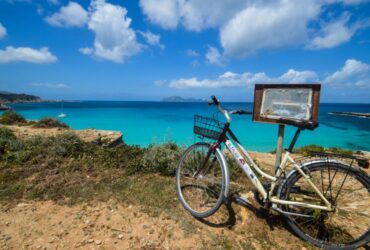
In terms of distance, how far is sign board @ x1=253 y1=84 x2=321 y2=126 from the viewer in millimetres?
2273

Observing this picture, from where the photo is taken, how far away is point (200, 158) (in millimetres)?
3156

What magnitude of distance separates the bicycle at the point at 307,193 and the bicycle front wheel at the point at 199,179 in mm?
15

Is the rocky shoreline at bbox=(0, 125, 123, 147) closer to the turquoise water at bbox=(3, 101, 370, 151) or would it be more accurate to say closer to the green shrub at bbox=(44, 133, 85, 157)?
the green shrub at bbox=(44, 133, 85, 157)

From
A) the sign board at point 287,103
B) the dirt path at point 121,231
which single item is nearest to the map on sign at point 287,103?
the sign board at point 287,103

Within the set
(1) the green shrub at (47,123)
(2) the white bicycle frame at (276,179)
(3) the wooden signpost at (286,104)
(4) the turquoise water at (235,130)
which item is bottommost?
(4) the turquoise water at (235,130)

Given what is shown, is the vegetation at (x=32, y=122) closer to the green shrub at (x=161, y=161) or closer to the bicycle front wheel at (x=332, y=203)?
the green shrub at (x=161, y=161)

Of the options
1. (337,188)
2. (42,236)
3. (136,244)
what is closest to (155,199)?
Result: (136,244)

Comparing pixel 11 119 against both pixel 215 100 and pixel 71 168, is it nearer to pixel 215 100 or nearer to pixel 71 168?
pixel 71 168

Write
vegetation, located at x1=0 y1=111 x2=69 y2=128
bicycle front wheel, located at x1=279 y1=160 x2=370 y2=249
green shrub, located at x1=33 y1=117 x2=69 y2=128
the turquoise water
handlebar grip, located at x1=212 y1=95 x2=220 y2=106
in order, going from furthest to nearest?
the turquoise water, vegetation, located at x1=0 y1=111 x2=69 y2=128, green shrub, located at x1=33 y1=117 x2=69 y2=128, handlebar grip, located at x1=212 y1=95 x2=220 y2=106, bicycle front wheel, located at x1=279 y1=160 x2=370 y2=249

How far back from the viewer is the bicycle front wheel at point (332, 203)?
215 cm

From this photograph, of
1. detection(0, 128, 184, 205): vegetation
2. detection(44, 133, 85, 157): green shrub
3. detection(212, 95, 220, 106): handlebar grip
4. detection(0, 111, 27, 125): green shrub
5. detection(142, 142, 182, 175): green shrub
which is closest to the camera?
detection(212, 95, 220, 106): handlebar grip

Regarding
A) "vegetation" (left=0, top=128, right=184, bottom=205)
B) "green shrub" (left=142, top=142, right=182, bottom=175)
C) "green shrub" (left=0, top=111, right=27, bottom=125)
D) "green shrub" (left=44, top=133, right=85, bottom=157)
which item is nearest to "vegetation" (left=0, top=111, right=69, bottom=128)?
"green shrub" (left=0, top=111, right=27, bottom=125)

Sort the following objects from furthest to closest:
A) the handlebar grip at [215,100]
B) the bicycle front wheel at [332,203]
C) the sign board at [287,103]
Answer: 1. the handlebar grip at [215,100]
2. the sign board at [287,103]
3. the bicycle front wheel at [332,203]

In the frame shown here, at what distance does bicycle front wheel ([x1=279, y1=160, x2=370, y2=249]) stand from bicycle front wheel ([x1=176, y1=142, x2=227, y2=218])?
3.12 feet
